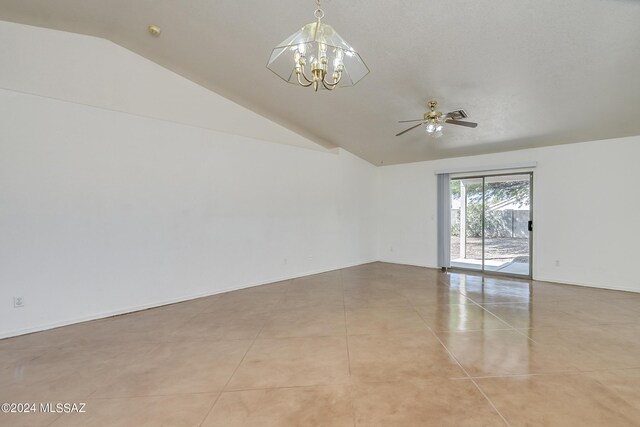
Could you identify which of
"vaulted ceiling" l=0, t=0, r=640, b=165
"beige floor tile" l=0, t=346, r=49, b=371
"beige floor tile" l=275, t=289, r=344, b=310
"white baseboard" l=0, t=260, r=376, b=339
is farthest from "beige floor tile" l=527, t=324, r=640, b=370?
"beige floor tile" l=0, t=346, r=49, b=371

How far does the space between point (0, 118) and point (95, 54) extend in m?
1.31

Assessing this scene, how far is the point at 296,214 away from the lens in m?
5.64

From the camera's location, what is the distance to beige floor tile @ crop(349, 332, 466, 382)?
7.22ft

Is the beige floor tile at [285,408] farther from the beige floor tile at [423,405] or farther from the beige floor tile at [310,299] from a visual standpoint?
the beige floor tile at [310,299]

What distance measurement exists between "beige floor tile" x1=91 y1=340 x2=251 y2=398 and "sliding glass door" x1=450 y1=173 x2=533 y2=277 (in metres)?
5.51

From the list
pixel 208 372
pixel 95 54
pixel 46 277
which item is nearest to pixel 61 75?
pixel 95 54

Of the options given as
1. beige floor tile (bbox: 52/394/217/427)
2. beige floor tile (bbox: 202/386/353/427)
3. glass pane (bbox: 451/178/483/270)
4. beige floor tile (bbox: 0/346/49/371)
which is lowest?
beige floor tile (bbox: 0/346/49/371)

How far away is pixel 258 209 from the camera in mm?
5078

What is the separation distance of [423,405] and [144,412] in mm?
1892

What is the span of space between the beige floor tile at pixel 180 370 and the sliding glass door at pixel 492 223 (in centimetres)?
551

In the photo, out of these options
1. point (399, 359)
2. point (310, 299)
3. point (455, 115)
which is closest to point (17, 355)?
point (310, 299)

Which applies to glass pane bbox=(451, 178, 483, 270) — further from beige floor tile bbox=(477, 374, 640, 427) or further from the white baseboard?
beige floor tile bbox=(477, 374, 640, 427)

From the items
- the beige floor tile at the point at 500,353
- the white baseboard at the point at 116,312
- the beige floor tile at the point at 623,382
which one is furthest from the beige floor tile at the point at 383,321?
the white baseboard at the point at 116,312

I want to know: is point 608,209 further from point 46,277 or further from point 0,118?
point 0,118
